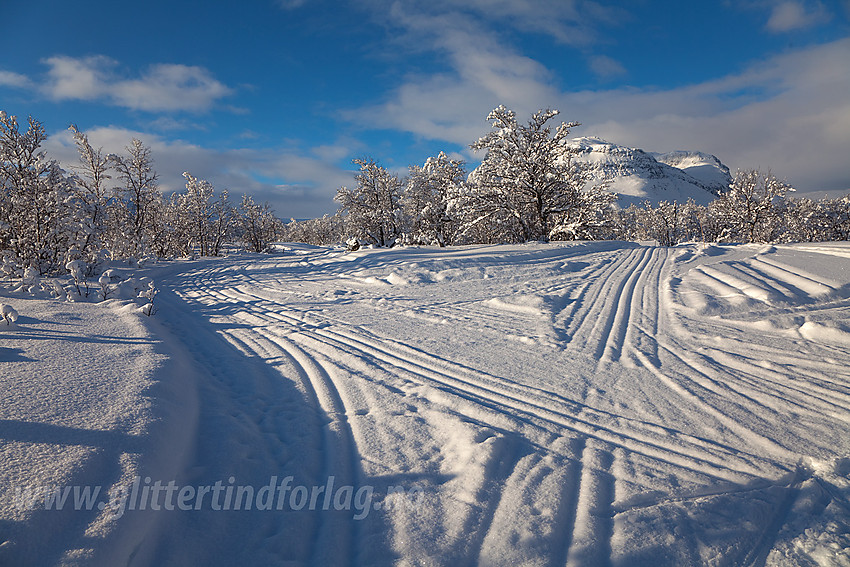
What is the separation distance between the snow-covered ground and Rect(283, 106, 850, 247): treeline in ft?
44.9

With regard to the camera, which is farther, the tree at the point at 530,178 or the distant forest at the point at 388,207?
the tree at the point at 530,178

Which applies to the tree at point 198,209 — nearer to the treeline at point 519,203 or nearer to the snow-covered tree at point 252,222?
the snow-covered tree at point 252,222

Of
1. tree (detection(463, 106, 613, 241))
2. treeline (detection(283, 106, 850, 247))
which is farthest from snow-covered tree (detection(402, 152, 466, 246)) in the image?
tree (detection(463, 106, 613, 241))

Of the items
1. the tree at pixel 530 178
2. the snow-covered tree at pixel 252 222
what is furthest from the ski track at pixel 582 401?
the snow-covered tree at pixel 252 222

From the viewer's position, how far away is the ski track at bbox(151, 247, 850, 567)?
2248mm

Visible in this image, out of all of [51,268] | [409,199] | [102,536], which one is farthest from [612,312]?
[409,199]

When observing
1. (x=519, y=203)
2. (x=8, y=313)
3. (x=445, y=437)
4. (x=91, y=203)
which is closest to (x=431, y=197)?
(x=519, y=203)

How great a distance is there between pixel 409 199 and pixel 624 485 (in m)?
24.9

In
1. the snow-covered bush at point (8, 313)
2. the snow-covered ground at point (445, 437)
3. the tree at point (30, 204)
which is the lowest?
the snow-covered ground at point (445, 437)

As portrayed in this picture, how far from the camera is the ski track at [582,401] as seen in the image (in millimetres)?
2248

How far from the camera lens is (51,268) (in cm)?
1081

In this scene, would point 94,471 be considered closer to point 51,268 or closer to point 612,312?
point 612,312

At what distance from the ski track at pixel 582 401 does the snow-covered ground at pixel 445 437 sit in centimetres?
2

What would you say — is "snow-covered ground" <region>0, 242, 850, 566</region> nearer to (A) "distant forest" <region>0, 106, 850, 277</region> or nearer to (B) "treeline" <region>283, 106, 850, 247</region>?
(A) "distant forest" <region>0, 106, 850, 277</region>
